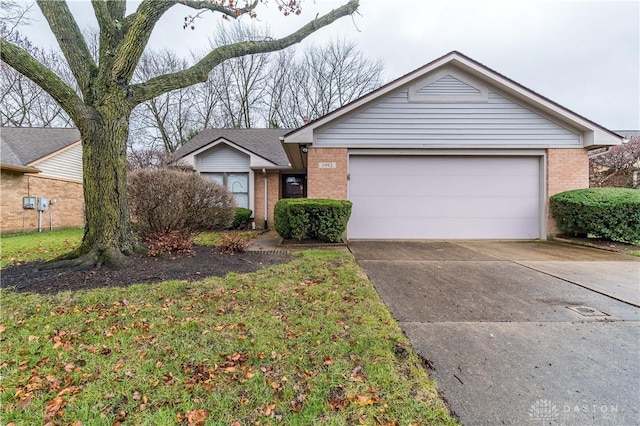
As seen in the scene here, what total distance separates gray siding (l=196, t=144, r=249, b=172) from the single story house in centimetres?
457

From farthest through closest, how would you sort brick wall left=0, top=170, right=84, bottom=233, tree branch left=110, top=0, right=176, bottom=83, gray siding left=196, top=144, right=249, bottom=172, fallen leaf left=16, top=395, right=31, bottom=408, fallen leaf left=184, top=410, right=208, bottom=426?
gray siding left=196, top=144, right=249, bottom=172
brick wall left=0, top=170, right=84, bottom=233
tree branch left=110, top=0, right=176, bottom=83
fallen leaf left=16, top=395, right=31, bottom=408
fallen leaf left=184, top=410, right=208, bottom=426

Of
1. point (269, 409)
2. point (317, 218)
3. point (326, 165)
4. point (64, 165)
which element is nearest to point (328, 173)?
point (326, 165)

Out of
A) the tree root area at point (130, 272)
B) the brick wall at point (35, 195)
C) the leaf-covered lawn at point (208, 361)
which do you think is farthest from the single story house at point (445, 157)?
the brick wall at point (35, 195)

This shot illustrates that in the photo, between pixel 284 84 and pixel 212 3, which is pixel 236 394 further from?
pixel 284 84

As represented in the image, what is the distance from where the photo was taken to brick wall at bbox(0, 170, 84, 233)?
1041 cm

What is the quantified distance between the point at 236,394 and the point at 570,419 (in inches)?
80.2

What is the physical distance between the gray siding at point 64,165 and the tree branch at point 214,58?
10.9 metres

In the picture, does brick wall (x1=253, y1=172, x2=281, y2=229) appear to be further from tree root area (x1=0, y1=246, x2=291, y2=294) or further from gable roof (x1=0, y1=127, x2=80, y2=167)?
gable roof (x1=0, y1=127, x2=80, y2=167)

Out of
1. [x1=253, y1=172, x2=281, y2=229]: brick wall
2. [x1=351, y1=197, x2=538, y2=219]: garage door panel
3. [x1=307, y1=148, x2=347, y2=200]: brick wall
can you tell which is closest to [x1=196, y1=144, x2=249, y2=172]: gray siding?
[x1=253, y1=172, x2=281, y2=229]: brick wall

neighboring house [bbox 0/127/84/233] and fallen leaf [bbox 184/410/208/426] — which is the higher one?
neighboring house [bbox 0/127/84/233]

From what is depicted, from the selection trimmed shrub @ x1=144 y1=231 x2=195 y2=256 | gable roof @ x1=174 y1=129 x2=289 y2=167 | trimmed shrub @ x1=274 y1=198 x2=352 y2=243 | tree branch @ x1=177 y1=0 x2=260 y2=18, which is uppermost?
tree branch @ x1=177 y1=0 x2=260 y2=18

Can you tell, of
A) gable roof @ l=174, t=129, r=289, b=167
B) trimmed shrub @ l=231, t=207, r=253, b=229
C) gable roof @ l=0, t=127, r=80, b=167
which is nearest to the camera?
gable roof @ l=0, t=127, r=80, b=167

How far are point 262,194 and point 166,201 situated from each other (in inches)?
250

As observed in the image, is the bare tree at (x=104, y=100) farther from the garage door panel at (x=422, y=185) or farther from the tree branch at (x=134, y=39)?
the garage door panel at (x=422, y=185)
